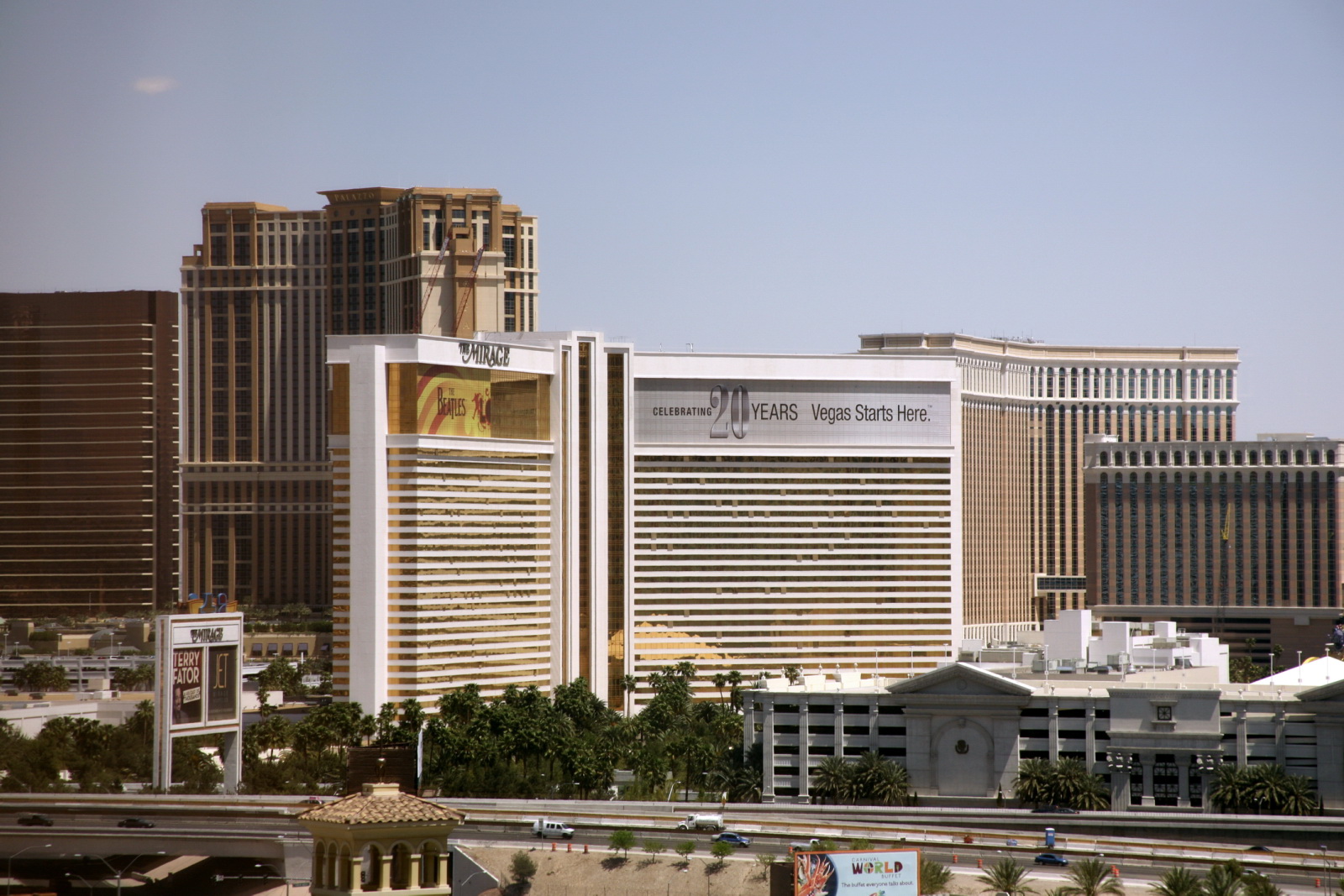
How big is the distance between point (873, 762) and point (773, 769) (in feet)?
34.4

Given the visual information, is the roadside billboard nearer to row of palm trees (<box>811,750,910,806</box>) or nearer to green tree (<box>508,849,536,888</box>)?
green tree (<box>508,849,536,888</box>)

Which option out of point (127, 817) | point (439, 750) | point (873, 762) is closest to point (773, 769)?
point (873, 762)

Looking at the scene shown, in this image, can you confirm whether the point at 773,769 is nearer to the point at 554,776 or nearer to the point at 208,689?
the point at 554,776

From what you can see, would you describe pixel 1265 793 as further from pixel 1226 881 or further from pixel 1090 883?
pixel 1090 883

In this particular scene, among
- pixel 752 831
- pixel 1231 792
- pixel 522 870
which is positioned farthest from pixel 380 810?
pixel 1231 792

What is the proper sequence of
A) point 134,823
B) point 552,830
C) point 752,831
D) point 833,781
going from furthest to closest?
point 833,781
point 552,830
point 752,831
point 134,823

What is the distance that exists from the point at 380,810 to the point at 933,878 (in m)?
70.1

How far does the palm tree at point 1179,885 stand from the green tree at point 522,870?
4692 centimetres

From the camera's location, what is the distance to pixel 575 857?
14225cm

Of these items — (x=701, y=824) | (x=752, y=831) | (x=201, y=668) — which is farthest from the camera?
(x=201, y=668)

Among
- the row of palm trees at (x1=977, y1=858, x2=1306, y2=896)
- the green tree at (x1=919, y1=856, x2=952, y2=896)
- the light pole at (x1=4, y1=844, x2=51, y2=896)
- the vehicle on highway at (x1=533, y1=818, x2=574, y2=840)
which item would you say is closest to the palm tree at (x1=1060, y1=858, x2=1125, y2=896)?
the row of palm trees at (x1=977, y1=858, x2=1306, y2=896)

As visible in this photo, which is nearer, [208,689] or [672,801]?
[672,801]

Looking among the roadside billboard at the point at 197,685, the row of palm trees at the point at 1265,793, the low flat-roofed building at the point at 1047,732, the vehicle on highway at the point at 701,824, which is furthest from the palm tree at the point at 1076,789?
the roadside billboard at the point at 197,685

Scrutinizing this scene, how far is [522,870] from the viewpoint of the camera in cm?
14062
